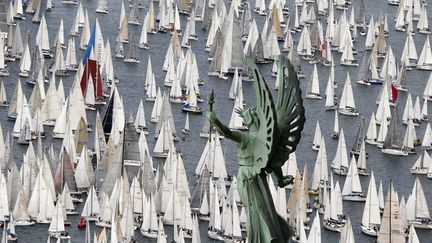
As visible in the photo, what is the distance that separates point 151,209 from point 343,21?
4998 centimetres

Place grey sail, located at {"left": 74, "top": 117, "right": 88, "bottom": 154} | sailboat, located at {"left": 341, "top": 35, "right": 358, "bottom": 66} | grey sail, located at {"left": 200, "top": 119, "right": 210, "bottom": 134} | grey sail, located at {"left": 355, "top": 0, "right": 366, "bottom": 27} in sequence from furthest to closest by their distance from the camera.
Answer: grey sail, located at {"left": 355, "top": 0, "right": 366, "bottom": 27}, sailboat, located at {"left": 341, "top": 35, "right": 358, "bottom": 66}, grey sail, located at {"left": 200, "top": 119, "right": 210, "bottom": 134}, grey sail, located at {"left": 74, "top": 117, "right": 88, "bottom": 154}

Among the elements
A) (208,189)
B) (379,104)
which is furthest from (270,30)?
(208,189)

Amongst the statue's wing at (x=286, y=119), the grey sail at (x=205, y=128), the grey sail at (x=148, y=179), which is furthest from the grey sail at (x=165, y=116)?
the statue's wing at (x=286, y=119)

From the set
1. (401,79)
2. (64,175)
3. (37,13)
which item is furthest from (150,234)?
(37,13)

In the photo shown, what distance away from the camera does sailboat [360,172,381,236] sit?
94062 millimetres

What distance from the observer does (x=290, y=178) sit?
3491cm

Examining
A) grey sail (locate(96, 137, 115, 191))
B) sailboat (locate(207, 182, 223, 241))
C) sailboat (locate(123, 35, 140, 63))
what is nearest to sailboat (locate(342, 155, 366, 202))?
sailboat (locate(207, 182, 223, 241))

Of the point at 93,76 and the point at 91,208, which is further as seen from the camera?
the point at 93,76

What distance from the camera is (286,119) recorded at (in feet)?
112

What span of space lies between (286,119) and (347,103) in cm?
8675

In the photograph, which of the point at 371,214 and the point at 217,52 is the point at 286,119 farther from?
the point at 217,52

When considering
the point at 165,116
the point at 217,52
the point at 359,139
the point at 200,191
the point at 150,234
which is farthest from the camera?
the point at 217,52

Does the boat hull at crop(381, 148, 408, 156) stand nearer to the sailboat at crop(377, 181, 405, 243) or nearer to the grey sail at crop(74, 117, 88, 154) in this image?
the grey sail at crop(74, 117, 88, 154)

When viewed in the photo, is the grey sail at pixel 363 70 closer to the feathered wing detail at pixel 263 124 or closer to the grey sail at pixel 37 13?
the grey sail at pixel 37 13
